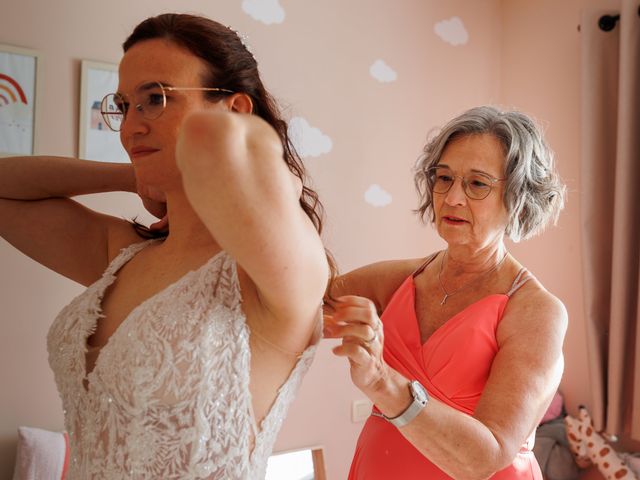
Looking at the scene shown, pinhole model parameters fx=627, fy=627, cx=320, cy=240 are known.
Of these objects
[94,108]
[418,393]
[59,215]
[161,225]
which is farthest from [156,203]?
[94,108]

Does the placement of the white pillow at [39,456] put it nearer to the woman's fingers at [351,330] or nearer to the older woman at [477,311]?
the older woman at [477,311]

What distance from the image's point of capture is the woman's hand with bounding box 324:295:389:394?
0.89 m

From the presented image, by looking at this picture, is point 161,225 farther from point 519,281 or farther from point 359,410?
point 359,410

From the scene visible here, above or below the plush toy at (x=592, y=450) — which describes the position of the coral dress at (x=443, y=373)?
above

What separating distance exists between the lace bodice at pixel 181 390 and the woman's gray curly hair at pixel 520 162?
892 millimetres

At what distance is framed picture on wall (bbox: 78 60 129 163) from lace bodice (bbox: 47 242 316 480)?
1.56 m

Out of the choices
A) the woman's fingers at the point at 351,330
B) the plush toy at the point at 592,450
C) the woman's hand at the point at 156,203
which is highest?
the woman's hand at the point at 156,203

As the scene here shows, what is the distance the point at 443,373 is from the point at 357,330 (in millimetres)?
672

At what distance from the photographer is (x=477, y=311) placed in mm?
1498

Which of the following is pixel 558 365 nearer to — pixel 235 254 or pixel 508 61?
pixel 235 254

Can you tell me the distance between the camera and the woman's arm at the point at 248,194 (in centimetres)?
56

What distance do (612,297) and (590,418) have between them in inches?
21.0

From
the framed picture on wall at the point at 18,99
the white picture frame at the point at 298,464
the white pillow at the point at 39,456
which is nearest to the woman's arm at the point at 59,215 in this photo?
the framed picture on wall at the point at 18,99

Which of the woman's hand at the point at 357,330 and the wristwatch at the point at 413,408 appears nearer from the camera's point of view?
the woman's hand at the point at 357,330
